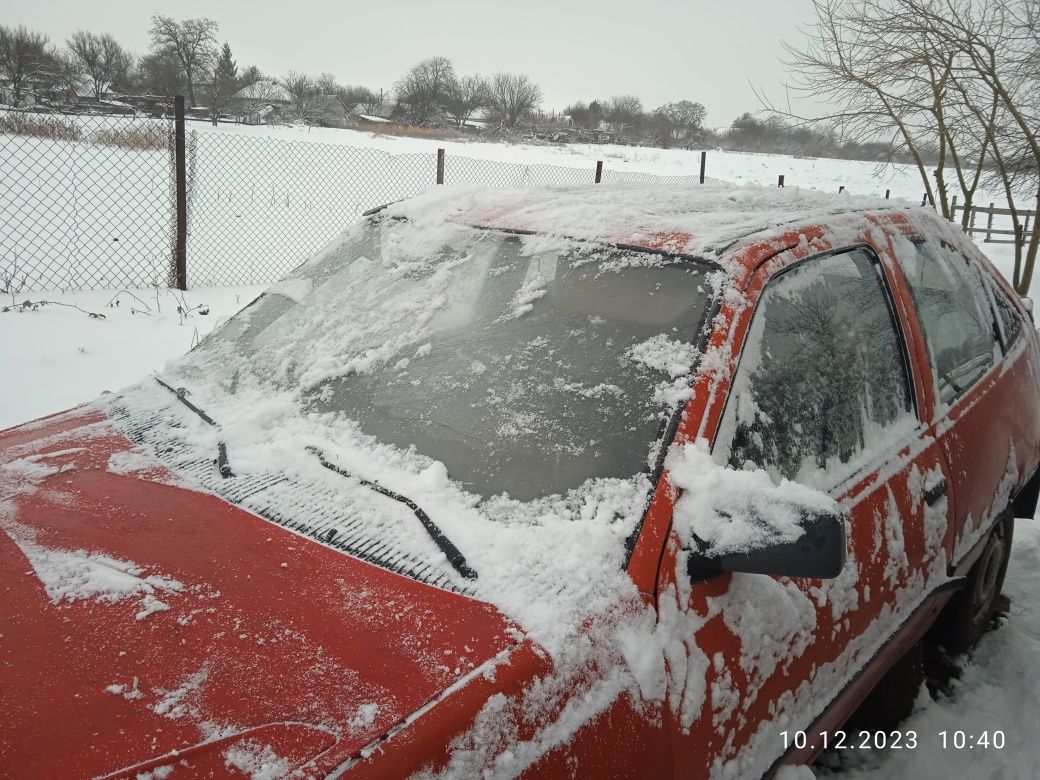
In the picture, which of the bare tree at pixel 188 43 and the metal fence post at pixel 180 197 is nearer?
the metal fence post at pixel 180 197

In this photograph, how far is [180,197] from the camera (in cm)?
645

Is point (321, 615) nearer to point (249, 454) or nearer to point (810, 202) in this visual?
point (249, 454)

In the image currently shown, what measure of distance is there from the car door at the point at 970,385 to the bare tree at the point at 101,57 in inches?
2057

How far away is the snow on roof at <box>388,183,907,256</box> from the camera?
70.9 inches

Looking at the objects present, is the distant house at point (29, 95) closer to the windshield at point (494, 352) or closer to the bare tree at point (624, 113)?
the windshield at point (494, 352)

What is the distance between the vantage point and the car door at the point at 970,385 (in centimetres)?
212

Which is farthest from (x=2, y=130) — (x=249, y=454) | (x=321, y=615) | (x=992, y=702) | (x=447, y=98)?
(x=447, y=98)

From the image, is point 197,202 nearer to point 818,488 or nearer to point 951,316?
point 951,316

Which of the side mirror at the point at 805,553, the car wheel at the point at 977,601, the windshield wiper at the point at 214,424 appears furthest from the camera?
the car wheel at the point at 977,601

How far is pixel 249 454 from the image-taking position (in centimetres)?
166

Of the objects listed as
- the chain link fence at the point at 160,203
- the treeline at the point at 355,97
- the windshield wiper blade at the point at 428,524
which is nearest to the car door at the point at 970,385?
the windshield wiper blade at the point at 428,524

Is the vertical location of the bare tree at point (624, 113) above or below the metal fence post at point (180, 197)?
above

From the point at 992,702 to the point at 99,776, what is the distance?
2601mm

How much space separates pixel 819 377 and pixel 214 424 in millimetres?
1555
